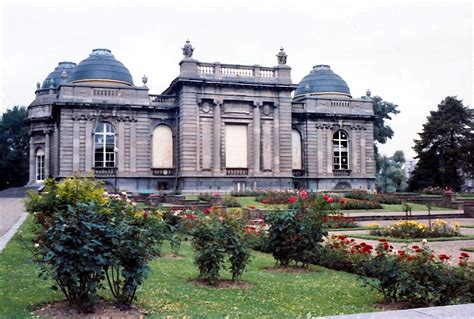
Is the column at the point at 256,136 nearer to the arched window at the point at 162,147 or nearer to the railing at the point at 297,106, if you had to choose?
the railing at the point at 297,106

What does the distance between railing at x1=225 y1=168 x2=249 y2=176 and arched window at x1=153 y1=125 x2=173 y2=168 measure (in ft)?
16.0

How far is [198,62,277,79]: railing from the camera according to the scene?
1639 inches

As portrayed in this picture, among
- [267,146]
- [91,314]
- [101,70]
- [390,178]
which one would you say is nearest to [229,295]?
[91,314]

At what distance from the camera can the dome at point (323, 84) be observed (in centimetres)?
5219

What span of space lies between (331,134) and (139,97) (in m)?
17.8

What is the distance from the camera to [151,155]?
42.3 m

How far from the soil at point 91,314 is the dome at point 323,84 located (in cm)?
4594

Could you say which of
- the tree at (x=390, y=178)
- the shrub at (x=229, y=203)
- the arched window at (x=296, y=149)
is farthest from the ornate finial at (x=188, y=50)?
the tree at (x=390, y=178)

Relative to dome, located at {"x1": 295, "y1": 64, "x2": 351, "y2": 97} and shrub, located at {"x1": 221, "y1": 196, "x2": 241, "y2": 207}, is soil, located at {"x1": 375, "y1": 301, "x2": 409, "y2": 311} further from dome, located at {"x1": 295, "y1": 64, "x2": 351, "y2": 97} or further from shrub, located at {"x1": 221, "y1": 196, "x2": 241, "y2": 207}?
dome, located at {"x1": 295, "y1": 64, "x2": 351, "y2": 97}

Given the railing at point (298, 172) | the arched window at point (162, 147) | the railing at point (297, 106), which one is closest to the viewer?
the arched window at point (162, 147)

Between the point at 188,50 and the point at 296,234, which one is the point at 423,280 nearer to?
the point at 296,234

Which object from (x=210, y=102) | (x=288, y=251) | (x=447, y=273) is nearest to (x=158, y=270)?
(x=288, y=251)

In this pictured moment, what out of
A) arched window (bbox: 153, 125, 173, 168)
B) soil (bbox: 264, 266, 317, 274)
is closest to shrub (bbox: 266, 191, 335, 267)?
soil (bbox: 264, 266, 317, 274)

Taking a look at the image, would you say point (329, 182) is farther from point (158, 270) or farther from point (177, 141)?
point (158, 270)
